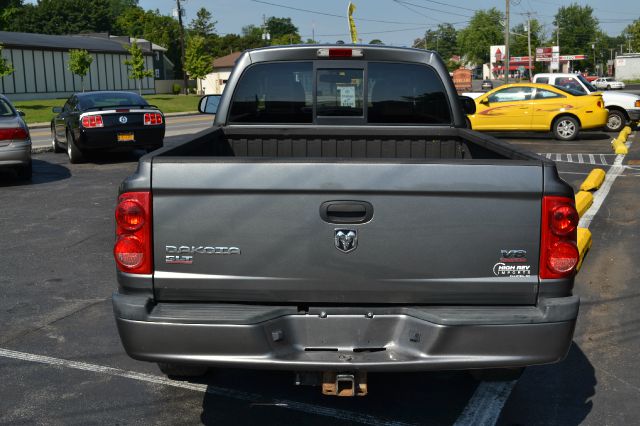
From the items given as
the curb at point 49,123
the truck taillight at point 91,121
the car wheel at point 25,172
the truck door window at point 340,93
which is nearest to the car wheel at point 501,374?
the truck door window at point 340,93

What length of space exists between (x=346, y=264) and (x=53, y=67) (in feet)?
200

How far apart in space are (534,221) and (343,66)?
97.6 inches

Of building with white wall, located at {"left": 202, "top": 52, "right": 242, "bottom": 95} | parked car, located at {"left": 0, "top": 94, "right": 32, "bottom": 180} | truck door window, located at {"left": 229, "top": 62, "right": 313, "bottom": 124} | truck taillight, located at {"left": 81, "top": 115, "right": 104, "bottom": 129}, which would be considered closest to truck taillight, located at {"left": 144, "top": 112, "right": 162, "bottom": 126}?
truck taillight, located at {"left": 81, "top": 115, "right": 104, "bottom": 129}

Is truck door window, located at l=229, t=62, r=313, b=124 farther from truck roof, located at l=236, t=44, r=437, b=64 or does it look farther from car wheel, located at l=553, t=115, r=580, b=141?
car wheel, located at l=553, t=115, r=580, b=141

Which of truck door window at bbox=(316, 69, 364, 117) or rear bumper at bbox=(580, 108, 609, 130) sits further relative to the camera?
rear bumper at bbox=(580, 108, 609, 130)

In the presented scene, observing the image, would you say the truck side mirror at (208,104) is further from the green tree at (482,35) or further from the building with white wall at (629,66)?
the green tree at (482,35)

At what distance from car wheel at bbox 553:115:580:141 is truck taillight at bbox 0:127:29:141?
14758 millimetres

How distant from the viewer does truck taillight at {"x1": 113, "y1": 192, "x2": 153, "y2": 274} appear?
3598 mm

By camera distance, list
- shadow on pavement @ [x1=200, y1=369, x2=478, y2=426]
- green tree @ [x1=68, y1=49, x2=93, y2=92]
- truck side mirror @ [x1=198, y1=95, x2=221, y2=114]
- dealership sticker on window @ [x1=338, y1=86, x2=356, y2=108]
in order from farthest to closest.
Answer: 1. green tree @ [x1=68, y1=49, x2=93, y2=92]
2. truck side mirror @ [x1=198, y1=95, x2=221, y2=114]
3. dealership sticker on window @ [x1=338, y1=86, x2=356, y2=108]
4. shadow on pavement @ [x1=200, y1=369, x2=478, y2=426]

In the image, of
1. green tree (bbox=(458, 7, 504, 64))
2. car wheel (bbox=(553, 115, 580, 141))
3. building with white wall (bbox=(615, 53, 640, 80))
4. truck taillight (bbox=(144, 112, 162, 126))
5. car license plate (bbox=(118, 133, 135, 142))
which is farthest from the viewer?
green tree (bbox=(458, 7, 504, 64))

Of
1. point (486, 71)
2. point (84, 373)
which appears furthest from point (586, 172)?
point (486, 71)

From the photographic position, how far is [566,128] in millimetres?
22141

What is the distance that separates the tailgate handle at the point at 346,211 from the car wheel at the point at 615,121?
2315 cm

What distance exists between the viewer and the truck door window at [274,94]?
222 inches
